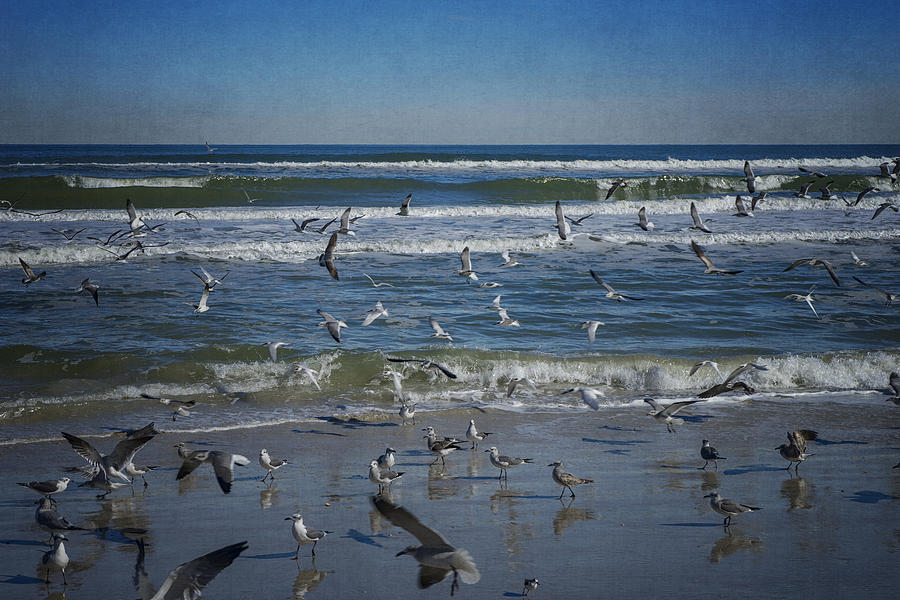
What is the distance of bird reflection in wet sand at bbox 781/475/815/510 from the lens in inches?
227

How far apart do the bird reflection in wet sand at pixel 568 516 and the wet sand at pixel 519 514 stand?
2cm

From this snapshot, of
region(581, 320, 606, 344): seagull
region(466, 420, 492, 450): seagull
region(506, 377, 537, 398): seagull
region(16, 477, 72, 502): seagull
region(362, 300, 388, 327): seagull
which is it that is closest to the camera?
region(16, 477, 72, 502): seagull

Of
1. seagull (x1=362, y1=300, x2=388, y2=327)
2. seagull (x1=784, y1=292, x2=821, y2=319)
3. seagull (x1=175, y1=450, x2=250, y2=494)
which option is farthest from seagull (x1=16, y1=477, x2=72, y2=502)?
seagull (x1=784, y1=292, x2=821, y2=319)

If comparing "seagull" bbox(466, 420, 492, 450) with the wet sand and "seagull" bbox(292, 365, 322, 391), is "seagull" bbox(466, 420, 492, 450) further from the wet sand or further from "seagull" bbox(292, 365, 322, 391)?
"seagull" bbox(292, 365, 322, 391)

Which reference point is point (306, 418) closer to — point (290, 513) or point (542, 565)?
point (290, 513)

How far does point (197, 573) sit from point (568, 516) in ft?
9.20

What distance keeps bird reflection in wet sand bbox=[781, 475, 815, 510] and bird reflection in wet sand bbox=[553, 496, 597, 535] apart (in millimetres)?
1604

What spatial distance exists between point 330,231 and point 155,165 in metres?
28.9

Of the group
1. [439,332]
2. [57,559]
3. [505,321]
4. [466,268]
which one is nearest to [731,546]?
[57,559]

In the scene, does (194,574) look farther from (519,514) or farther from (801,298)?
(801,298)

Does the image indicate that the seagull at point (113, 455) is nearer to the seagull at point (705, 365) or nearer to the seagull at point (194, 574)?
the seagull at point (194, 574)

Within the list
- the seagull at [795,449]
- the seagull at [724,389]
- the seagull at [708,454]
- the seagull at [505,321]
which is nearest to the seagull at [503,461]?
the seagull at [708,454]

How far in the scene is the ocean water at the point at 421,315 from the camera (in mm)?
8867

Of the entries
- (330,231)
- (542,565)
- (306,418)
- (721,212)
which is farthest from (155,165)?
(542,565)
